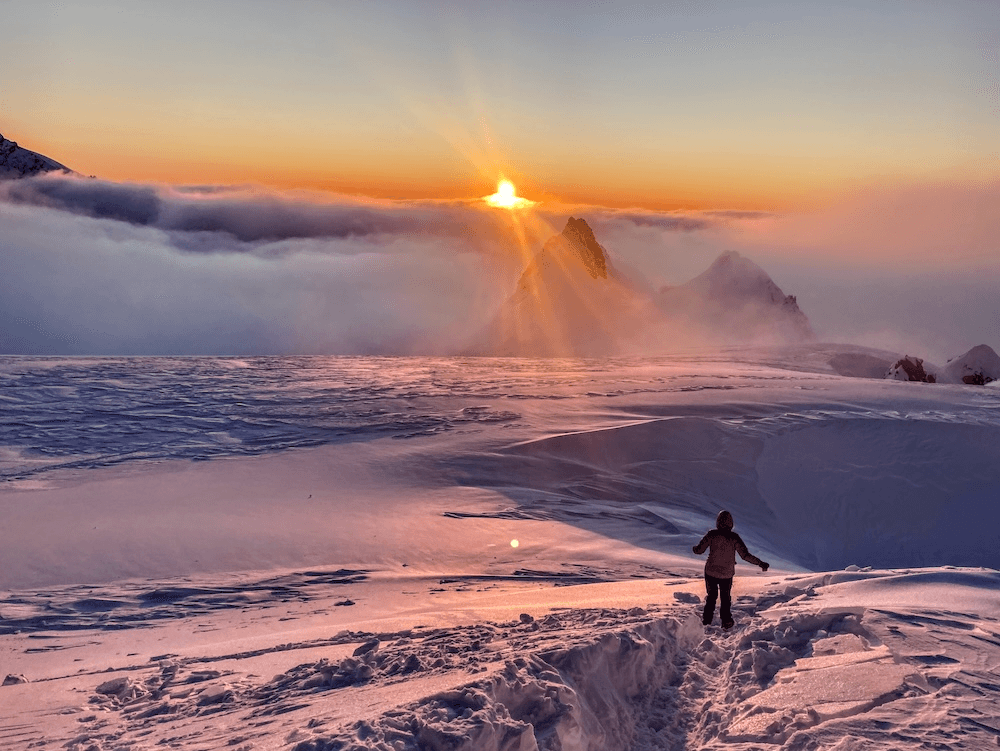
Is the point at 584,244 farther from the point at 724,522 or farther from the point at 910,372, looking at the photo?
the point at 724,522

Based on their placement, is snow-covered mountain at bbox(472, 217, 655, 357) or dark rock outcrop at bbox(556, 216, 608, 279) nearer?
snow-covered mountain at bbox(472, 217, 655, 357)

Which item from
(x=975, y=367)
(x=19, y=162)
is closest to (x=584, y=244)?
(x=975, y=367)

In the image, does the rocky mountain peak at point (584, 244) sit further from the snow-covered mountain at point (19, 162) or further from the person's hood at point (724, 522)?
the person's hood at point (724, 522)

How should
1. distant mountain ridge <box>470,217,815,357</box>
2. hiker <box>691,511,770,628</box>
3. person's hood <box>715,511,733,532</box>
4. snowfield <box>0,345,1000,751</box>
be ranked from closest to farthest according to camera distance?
snowfield <box>0,345,1000,751</box>, hiker <box>691,511,770,628</box>, person's hood <box>715,511,733,532</box>, distant mountain ridge <box>470,217,815,357</box>

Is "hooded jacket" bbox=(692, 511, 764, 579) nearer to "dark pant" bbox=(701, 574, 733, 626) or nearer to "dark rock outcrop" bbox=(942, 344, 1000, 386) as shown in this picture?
"dark pant" bbox=(701, 574, 733, 626)

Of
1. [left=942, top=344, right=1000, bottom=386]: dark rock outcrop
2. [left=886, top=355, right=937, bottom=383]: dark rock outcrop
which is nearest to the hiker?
[left=886, top=355, right=937, bottom=383]: dark rock outcrop
